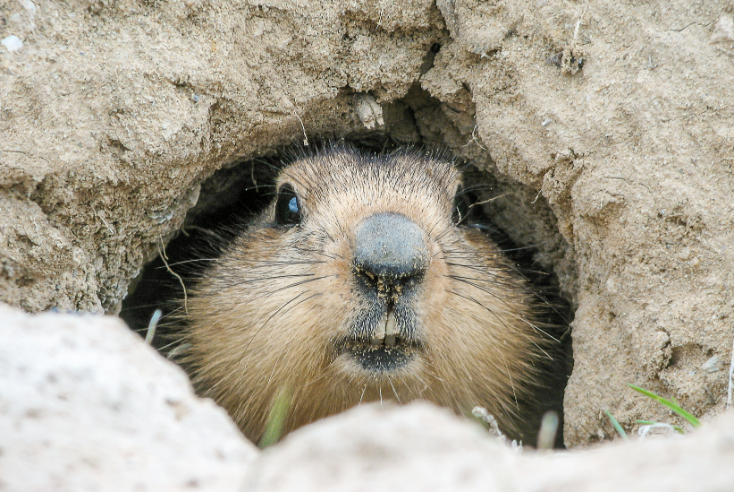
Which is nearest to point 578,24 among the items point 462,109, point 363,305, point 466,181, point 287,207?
point 462,109

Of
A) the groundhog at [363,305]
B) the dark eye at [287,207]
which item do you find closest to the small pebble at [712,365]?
the groundhog at [363,305]

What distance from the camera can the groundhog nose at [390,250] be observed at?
11.4ft

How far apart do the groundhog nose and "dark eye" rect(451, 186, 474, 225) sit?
5.34 ft

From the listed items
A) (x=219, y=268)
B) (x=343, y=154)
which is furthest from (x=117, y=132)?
(x=343, y=154)

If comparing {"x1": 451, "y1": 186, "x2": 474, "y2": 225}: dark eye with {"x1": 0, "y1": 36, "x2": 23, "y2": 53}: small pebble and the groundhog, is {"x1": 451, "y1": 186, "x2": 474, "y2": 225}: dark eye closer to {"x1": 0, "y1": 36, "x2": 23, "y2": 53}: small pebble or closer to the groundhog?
the groundhog

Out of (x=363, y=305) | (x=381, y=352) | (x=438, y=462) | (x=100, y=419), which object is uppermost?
(x=438, y=462)

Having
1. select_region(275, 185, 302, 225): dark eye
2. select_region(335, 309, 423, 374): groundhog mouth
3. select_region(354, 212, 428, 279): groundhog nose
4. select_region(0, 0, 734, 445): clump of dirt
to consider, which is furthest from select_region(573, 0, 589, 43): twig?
select_region(275, 185, 302, 225): dark eye

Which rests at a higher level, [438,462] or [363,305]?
[438,462]

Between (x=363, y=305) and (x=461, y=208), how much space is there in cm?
239

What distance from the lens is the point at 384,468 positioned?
1658mm

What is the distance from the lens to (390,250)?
3504 mm

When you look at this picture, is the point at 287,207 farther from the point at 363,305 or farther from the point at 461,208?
the point at 363,305

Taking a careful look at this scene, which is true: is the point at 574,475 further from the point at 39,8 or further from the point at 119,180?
the point at 39,8

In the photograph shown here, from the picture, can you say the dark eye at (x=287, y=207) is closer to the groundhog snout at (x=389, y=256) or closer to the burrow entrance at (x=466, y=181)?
the burrow entrance at (x=466, y=181)
